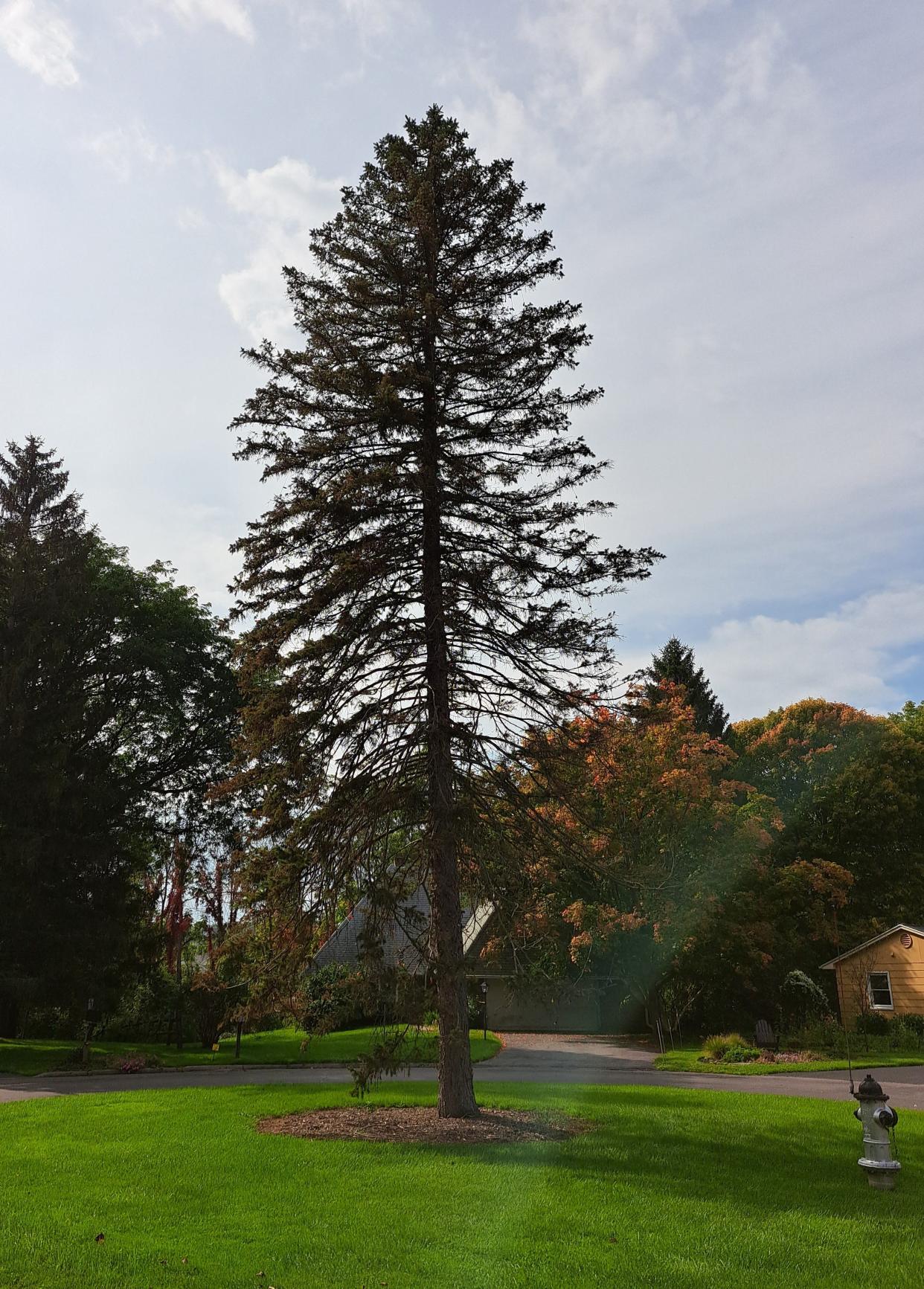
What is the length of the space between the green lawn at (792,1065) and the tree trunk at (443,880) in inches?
436

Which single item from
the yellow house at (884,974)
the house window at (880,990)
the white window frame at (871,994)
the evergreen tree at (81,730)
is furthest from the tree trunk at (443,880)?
the house window at (880,990)

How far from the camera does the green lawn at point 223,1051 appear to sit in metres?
23.2

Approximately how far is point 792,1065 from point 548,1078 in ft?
19.9

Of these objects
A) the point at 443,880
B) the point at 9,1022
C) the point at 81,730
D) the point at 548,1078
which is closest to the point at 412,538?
the point at 443,880

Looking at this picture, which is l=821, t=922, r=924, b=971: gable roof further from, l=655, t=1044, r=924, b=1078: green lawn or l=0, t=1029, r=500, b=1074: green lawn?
l=0, t=1029, r=500, b=1074: green lawn

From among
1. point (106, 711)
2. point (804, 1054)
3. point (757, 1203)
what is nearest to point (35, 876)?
point (106, 711)

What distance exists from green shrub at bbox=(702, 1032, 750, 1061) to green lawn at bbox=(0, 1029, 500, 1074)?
564cm

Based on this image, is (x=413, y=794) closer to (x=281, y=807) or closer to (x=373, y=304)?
(x=281, y=807)

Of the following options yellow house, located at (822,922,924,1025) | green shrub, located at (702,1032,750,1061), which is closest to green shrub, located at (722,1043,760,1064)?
green shrub, located at (702,1032,750,1061)

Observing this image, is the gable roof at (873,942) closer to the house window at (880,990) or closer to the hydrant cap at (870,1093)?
the house window at (880,990)

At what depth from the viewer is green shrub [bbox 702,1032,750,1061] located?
22953 millimetres

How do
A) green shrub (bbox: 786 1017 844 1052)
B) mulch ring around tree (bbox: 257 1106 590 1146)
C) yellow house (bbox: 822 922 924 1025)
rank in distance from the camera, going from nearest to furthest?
1. mulch ring around tree (bbox: 257 1106 590 1146)
2. green shrub (bbox: 786 1017 844 1052)
3. yellow house (bbox: 822 922 924 1025)

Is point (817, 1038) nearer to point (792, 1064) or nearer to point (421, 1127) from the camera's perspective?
point (792, 1064)

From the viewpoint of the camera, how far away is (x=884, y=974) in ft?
86.8
